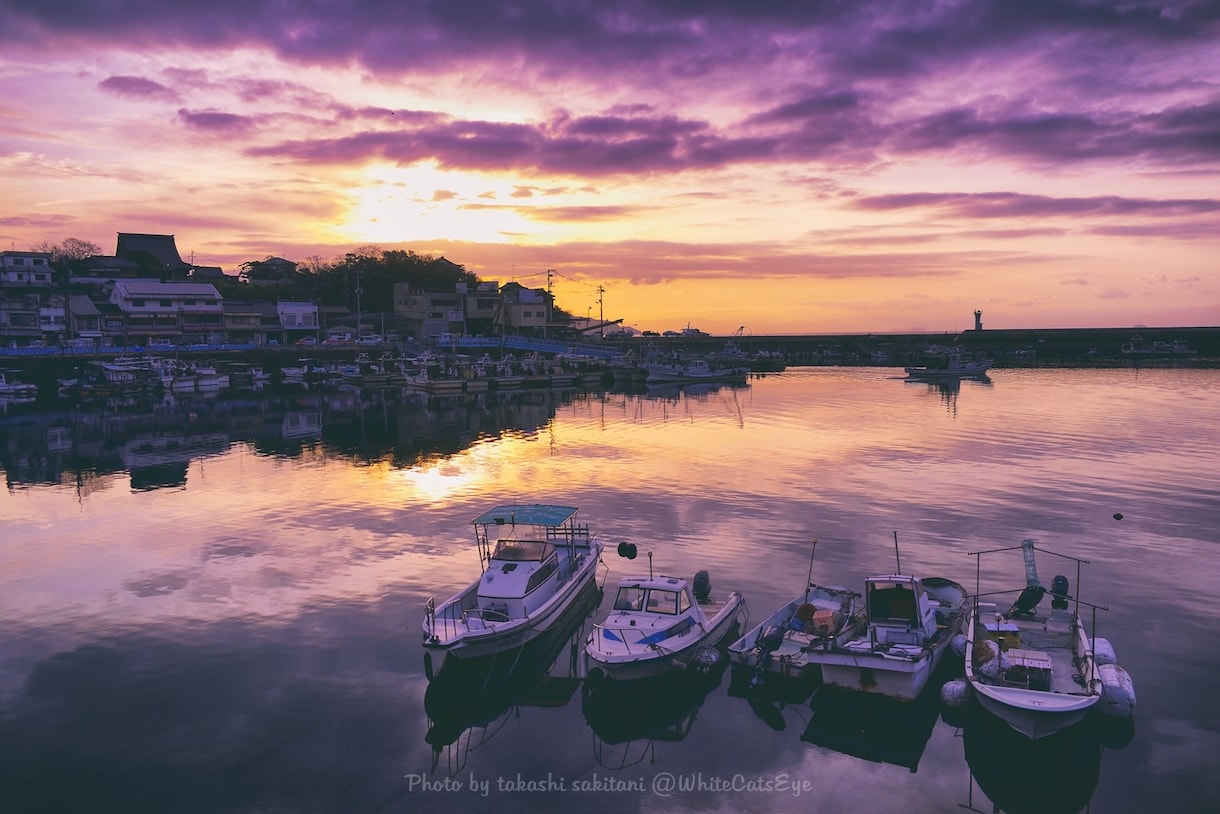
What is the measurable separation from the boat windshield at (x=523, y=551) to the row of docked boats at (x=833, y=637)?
0.14 feet

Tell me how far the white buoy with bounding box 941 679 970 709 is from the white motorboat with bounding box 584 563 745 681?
619 cm

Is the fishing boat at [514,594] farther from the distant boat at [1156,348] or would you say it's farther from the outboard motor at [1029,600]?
the distant boat at [1156,348]

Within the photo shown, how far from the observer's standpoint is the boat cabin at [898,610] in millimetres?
23125

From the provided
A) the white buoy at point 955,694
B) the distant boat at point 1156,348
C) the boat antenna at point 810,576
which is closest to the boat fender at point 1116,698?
the white buoy at point 955,694

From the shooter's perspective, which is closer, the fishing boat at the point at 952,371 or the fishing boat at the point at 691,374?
the fishing boat at the point at 691,374

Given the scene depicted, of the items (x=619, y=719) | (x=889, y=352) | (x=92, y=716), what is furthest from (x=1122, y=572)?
(x=889, y=352)

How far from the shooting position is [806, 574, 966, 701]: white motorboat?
21.3 metres

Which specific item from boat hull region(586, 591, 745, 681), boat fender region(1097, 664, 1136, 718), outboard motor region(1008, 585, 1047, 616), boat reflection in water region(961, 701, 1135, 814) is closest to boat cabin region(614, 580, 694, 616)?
boat hull region(586, 591, 745, 681)

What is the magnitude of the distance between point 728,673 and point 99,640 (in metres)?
20.8

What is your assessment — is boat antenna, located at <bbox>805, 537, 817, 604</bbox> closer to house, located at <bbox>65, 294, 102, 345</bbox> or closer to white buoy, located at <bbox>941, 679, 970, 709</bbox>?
white buoy, located at <bbox>941, 679, 970, 709</bbox>

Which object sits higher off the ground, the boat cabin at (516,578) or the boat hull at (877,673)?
the boat cabin at (516,578)

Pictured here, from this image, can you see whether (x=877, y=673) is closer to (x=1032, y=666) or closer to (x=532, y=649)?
(x=1032, y=666)

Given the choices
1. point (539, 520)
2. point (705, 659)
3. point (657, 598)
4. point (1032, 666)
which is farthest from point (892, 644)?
point (539, 520)

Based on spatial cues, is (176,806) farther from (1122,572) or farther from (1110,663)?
(1122,572)
